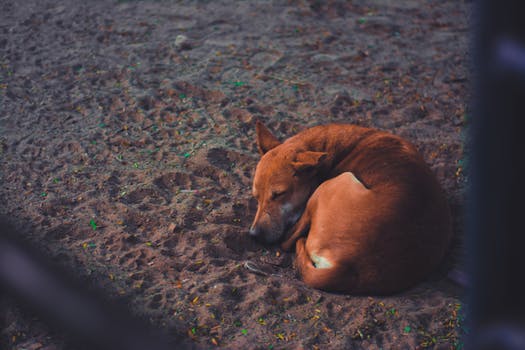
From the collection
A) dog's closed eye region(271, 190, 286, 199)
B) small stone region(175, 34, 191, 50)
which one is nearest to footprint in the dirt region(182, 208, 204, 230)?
dog's closed eye region(271, 190, 286, 199)

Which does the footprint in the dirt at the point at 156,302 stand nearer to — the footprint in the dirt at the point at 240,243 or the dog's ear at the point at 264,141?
the footprint in the dirt at the point at 240,243

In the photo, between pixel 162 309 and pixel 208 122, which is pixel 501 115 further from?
pixel 208 122

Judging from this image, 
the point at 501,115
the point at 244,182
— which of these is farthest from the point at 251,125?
the point at 501,115

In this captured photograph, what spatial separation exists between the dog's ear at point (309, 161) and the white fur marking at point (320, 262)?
0.72m

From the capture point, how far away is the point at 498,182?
0.67 meters

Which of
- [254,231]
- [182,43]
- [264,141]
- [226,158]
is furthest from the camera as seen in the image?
[182,43]

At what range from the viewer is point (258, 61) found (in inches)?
259

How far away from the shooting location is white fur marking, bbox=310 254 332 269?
11.9ft

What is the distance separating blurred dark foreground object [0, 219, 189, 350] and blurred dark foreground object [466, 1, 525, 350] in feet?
1.18

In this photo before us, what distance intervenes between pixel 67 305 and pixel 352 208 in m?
3.19

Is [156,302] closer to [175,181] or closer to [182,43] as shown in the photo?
[175,181]

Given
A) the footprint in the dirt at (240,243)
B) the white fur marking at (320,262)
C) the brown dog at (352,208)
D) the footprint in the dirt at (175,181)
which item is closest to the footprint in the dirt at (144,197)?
the footprint in the dirt at (175,181)

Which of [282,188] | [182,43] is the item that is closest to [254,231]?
[282,188]

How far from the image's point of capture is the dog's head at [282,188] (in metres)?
4.21
